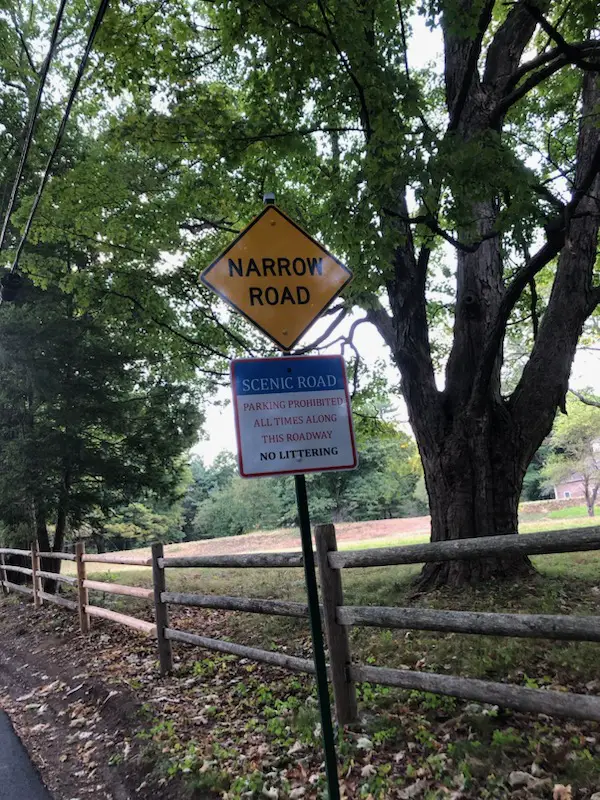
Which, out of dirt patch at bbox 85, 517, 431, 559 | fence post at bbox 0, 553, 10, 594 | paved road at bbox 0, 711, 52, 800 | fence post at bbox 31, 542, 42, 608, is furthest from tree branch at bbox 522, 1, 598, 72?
dirt patch at bbox 85, 517, 431, 559

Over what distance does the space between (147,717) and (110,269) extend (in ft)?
→ 23.5

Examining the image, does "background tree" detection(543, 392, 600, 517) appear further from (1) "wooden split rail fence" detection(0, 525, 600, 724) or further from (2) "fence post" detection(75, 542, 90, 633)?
(1) "wooden split rail fence" detection(0, 525, 600, 724)

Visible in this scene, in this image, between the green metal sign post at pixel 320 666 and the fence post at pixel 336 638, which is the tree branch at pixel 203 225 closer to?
the fence post at pixel 336 638

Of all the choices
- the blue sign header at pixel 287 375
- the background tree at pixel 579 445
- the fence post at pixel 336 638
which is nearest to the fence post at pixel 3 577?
the fence post at pixel 336 638

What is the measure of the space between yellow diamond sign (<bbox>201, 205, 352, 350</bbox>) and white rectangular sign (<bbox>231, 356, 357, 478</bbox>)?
0.26 meters

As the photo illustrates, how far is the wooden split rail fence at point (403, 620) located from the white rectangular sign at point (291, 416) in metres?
1.12

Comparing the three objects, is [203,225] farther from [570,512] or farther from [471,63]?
[570,512]

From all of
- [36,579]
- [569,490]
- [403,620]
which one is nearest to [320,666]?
[403,620]

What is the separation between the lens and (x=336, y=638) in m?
3.76

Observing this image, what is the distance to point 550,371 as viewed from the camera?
22.1 feet

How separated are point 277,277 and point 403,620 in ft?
7.42

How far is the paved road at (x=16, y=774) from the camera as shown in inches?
141

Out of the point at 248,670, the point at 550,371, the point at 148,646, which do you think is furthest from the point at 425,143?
the point at 148,646

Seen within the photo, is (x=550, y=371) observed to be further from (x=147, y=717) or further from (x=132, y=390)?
(x=132, y=390)
